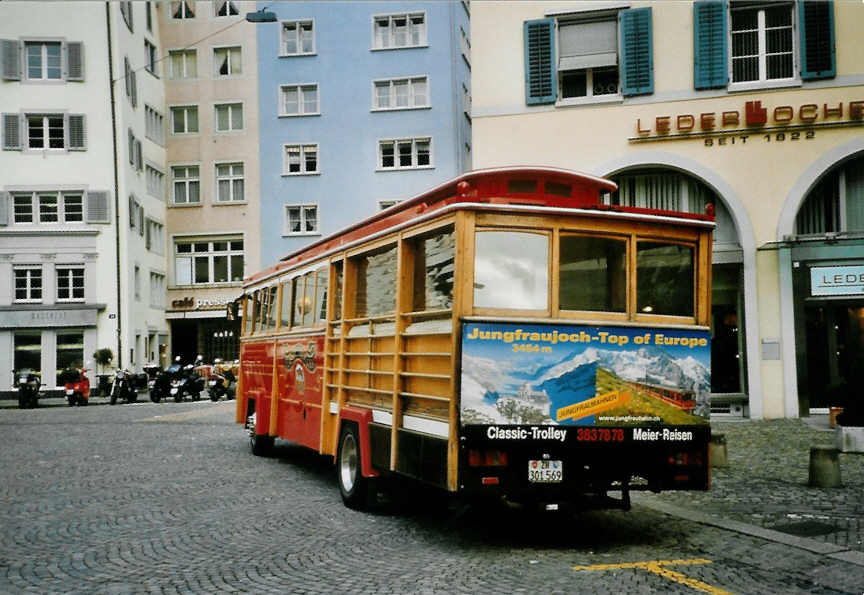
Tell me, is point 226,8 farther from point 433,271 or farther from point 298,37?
point 433,271

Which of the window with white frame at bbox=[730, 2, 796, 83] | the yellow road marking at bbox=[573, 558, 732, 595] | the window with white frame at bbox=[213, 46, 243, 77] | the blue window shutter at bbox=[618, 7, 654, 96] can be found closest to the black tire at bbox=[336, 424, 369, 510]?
the yellow road marking at bbox=[573, 558, 732, 595]

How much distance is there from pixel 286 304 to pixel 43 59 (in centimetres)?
2914

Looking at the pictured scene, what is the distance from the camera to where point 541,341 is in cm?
714

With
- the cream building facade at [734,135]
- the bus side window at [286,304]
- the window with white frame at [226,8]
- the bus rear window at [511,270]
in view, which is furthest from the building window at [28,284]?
the bus rear window at [511,270]

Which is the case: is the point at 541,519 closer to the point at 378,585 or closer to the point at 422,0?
the point at 378,585

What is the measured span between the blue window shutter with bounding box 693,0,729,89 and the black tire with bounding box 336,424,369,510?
12103 mm

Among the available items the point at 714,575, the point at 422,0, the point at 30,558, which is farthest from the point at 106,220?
the point at 714,575

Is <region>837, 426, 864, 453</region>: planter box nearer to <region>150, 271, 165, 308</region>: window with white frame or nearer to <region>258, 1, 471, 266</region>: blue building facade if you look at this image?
<region>258, 1, 471, 266</region>: blue building facade

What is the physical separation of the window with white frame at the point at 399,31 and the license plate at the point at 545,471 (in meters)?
33.9

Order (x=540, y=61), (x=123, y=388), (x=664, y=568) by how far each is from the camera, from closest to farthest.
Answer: (x=664, y=568)
(x=540, y=61)
(x=123, y=388)

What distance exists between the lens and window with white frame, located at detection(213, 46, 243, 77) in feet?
134

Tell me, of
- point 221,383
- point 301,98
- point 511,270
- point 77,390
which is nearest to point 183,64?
point 301,98

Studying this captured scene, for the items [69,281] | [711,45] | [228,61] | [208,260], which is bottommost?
[69,281]

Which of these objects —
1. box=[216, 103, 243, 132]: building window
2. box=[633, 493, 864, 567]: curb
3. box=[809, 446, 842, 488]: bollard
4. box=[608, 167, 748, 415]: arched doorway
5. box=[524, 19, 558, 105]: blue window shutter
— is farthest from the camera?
box=[216, 103, 243, 132]: building window
